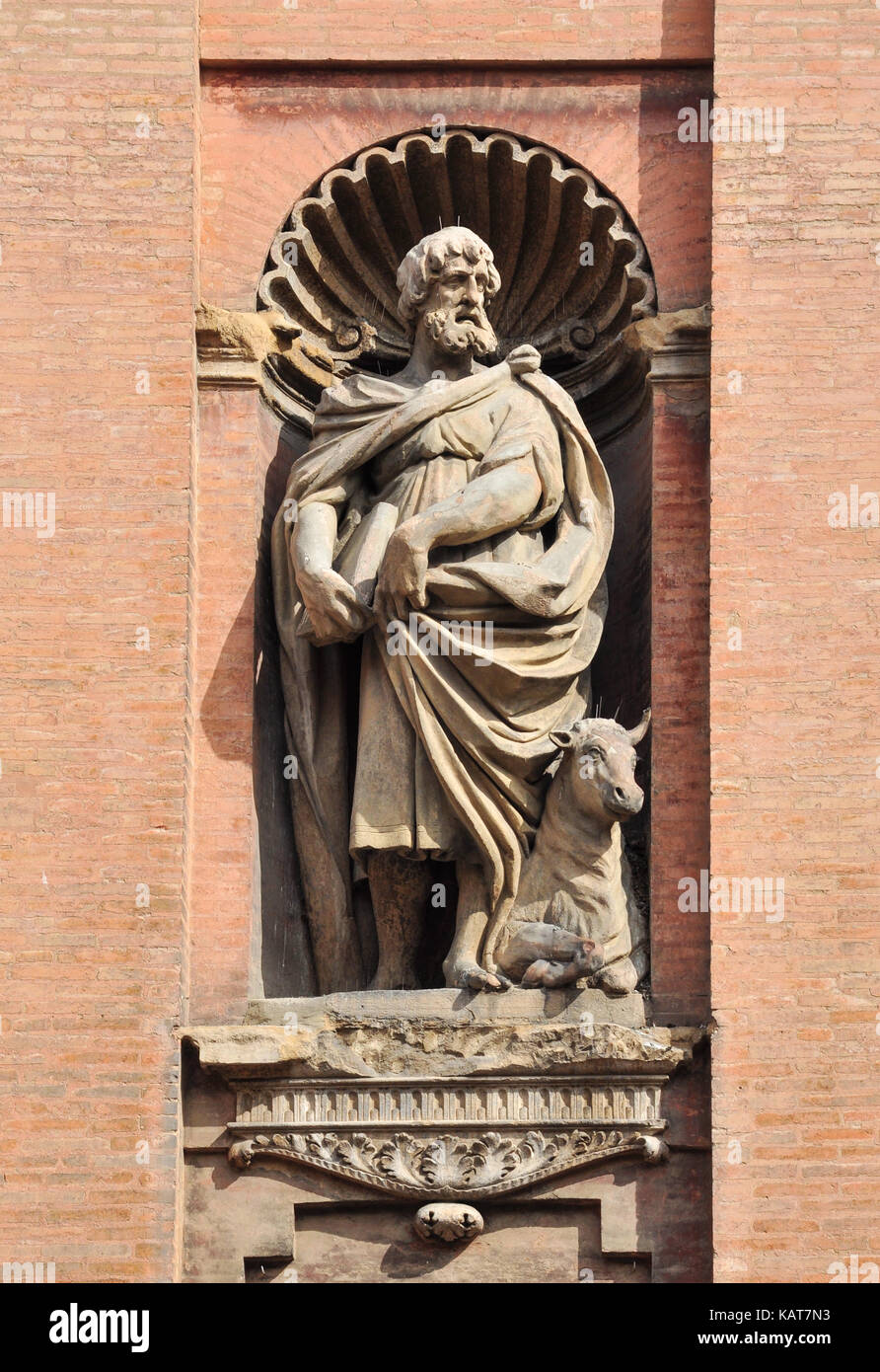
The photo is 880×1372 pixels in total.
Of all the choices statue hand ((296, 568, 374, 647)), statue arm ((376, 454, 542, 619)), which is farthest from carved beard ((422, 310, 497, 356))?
statue hand ((296, 568, 374, 647))

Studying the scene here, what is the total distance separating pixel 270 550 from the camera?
557 inches

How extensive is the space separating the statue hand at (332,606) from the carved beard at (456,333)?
4.20 ft


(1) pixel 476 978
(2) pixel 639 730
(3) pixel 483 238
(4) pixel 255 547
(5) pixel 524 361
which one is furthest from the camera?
(3) pixel 483 238

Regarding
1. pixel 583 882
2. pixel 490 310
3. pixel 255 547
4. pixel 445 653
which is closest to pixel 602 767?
pixel 583 882

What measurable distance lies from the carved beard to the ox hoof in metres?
2.84

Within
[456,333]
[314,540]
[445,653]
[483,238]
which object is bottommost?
[445,653]

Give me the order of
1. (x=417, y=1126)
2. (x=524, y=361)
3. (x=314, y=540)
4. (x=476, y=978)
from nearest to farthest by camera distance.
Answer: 1. (x=417, y=1126)
2. (x=476, y=978)
3. (x=314, y=540)
4. (x=524, y=361)

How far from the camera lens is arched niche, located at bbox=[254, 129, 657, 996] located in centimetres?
1408

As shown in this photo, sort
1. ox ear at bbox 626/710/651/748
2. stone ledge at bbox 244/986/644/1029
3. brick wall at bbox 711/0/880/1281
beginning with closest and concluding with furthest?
brick wall at bbox 711/0/880/1281 → stone ledge at bbox 244/986/644/1029 → ox ear at bbox 626/710/651/748

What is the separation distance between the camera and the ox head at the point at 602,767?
43.6 feet

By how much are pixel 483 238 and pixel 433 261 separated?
0.77m

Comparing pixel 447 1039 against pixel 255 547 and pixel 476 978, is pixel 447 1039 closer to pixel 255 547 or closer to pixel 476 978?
pixel 476 978

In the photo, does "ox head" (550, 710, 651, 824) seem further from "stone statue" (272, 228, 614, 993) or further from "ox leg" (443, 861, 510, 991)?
"ox leg" (443, 861, 510, 991)

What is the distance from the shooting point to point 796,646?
1334cm
